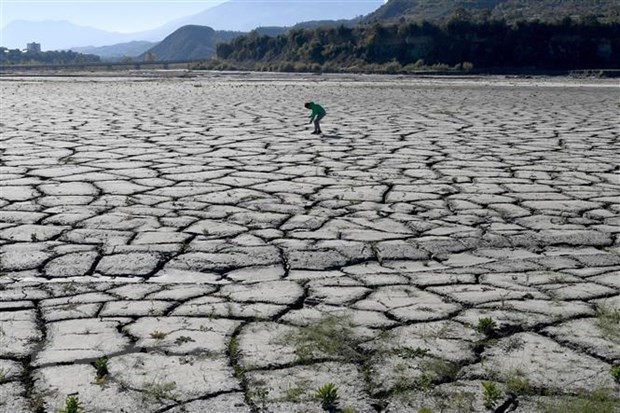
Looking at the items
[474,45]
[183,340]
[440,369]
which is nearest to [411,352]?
[440,369]

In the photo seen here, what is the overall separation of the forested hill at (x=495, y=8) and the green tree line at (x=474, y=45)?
26.8ft

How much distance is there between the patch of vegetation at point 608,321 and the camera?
317 centimetres

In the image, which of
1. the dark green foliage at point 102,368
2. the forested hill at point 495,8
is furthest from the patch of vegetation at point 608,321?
the forested hill at point 495,8

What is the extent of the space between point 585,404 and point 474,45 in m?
43.2

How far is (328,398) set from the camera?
8.45ft

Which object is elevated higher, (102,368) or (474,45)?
(102,368)

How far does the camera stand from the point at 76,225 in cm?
480

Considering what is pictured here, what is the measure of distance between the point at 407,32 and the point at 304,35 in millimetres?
9407

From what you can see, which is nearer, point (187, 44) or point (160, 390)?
point (160, 390)

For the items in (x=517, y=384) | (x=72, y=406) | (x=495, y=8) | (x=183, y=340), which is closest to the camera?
(x=72, y=406)

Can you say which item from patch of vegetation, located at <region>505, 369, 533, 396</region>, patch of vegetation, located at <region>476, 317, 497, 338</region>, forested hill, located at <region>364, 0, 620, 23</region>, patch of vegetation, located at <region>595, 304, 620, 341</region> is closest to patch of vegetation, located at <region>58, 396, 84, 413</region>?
patch of vegetation, located at <region>505, 369, 533, 396</region>

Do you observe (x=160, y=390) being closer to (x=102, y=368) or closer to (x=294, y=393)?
(x=102, y=368)

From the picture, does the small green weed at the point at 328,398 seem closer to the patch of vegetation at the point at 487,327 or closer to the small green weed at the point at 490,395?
the small green weed at the point at 490,395

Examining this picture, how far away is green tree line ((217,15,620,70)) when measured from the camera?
1678 inches
